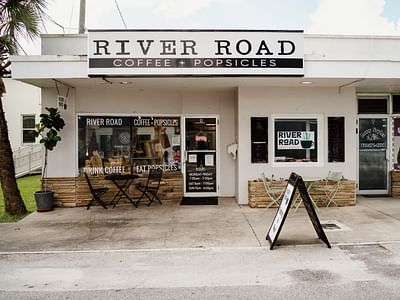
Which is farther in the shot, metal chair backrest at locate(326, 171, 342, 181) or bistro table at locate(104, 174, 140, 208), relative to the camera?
bistro table at locate(104, 174, 140, 208)

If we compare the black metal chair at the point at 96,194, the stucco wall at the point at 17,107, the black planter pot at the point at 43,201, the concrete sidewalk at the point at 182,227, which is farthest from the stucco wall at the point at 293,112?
the stucco wall at the point at 17,107

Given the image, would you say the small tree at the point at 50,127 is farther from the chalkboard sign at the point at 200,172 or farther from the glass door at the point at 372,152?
the glass door at the point at 372,152

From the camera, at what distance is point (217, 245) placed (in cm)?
580

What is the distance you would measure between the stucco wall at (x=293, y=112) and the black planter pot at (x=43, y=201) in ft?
14.7

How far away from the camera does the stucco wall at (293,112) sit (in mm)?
9117

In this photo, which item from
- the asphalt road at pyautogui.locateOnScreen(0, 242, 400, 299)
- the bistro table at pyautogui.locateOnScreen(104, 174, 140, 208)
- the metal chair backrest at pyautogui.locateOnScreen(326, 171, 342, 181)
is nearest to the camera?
the asphalt road at pyautogui.locateOnScreen(0, 242, 400, 299)

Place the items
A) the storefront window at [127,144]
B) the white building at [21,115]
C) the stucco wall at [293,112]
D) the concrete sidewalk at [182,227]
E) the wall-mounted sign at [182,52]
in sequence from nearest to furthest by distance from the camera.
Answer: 1. the concrete sidewalk at [182,227]
2. the wall-mounted sign at [182,52]
3. the stucco wall at [293,112]
4. the storefront window at [127,144]
5. the white building at [21,115]

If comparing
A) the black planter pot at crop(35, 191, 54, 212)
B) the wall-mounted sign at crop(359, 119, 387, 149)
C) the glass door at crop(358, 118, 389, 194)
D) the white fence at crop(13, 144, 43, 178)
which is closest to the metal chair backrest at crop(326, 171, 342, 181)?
the glass door at crop(358, 118, 389, 194)

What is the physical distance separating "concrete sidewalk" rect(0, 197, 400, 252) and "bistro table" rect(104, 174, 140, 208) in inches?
15.6

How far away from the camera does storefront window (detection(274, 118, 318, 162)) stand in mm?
9312

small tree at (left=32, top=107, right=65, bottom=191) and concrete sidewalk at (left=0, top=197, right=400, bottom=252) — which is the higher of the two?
small tree at (left=32, top=107, right=65, bottom=191)

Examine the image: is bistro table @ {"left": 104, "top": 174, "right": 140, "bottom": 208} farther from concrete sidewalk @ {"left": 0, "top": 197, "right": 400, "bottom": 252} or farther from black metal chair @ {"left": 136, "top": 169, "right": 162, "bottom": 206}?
concrete sidewalk @ {"left": 0, "top": 197, "right": 400, "bottom": 252}

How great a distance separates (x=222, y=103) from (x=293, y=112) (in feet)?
6.32

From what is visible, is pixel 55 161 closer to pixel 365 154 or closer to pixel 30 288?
pixel 30 288
